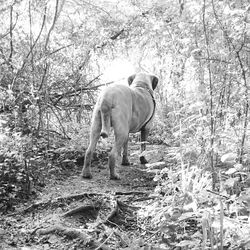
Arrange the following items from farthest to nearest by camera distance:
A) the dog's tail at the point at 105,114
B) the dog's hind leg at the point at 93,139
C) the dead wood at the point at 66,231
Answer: the dog's hind leg at the point at 93,139 < the dog's tail at the point at 105,114 < the dead wood at the point at 66,231

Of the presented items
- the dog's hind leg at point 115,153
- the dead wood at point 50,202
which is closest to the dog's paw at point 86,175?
the dog's hind leg at point 115,153

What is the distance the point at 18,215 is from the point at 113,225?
1.11m

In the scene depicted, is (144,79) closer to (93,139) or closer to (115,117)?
(115,117)

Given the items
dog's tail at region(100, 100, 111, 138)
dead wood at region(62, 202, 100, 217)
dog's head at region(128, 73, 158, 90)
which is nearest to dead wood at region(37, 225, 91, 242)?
dead wood at region(62, 202, 100, 217)

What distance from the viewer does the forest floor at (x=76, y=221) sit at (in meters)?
3.34

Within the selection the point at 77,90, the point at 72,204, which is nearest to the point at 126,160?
the point at 77,90

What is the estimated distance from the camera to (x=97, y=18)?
347 inches

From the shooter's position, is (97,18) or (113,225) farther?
(97,18)

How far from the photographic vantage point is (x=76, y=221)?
153 inches

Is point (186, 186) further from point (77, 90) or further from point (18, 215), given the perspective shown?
point (77, 90)

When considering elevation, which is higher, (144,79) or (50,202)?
(144,79)

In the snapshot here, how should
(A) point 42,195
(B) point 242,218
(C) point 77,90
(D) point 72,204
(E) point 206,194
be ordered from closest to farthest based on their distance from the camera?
(B) point 242,218 < (E) point 206,194 < (D) point 72,204 < (A) point 42,195 < (C) point 77,90

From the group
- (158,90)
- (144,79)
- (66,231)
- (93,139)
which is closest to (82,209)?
(66,231)

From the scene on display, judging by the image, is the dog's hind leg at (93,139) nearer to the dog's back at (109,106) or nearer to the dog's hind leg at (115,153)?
the dog's back at (109,106)
